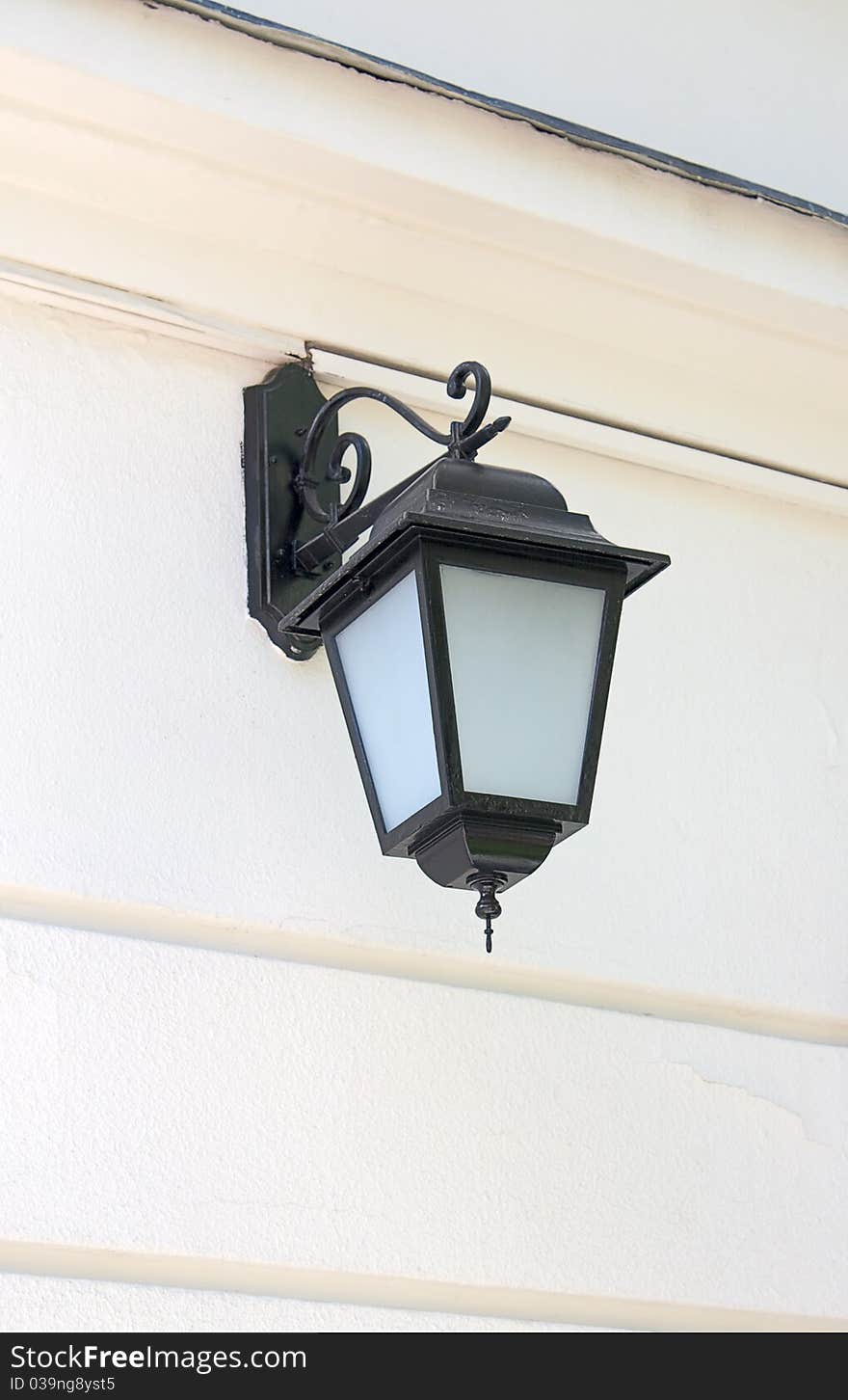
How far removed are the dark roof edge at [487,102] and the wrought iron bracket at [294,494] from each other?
15.0 inches

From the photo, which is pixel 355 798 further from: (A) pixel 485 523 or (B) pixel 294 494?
(A) pixel 485 523

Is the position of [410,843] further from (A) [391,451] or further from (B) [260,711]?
(A) [391,451]

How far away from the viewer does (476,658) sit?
175cm

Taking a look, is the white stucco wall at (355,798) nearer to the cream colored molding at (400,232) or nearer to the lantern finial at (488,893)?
the cream colored molding at (400,232)

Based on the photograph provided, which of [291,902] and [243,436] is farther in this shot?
[243,436]

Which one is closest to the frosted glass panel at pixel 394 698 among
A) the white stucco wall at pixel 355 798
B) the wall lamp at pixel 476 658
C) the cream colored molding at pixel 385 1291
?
the wall lamp at pixel 476 658

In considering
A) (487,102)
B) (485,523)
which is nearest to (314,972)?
(485,523)

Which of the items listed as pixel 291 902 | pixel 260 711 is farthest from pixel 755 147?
pixel 291 902

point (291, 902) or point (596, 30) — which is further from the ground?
point (596, 30)

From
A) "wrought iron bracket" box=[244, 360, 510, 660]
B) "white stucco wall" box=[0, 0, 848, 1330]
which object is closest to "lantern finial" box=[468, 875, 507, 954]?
"white stucco wall" box=[0, 0, 848, 1330]

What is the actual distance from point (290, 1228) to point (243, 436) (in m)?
1.01

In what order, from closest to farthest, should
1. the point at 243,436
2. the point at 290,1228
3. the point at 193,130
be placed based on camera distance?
the point at 290,1228
the point at 193,130
the point at 243,436

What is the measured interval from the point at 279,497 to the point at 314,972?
612 millimetres
